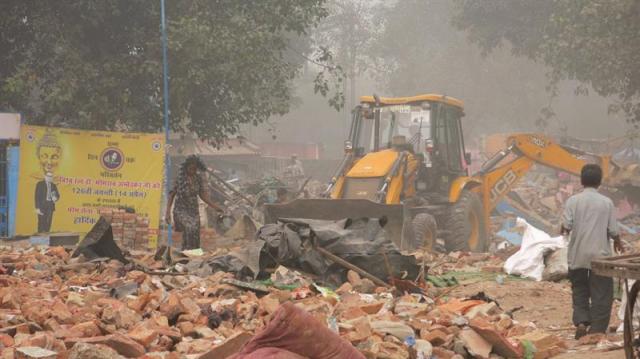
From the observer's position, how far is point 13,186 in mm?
14625

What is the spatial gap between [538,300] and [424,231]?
4.16 metres

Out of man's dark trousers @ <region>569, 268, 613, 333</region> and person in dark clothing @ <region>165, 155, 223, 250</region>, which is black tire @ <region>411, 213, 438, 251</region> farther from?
man's dark trousers @ <region>569, 268, 613, 333</region>

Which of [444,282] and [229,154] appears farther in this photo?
[229,154]

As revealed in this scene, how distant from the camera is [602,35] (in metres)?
20.1

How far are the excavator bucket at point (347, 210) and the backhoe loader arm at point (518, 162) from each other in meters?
4.44

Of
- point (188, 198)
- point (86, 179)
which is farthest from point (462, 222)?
point (86, 179)

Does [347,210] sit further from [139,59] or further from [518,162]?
[139,59]

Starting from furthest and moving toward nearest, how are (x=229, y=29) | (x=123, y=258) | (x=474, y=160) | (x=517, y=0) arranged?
1. (x=474, y=160)
2. (x=517, y=0)
3. (x=229, y=29)
4. (x=123, y=258)

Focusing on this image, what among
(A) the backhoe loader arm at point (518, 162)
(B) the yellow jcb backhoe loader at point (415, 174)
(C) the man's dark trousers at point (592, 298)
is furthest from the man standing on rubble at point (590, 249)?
(A) the backhoe loader arm at point (518, 162)

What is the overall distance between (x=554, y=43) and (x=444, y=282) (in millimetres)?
13550

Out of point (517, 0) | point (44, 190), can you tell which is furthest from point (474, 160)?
→ point (44, 190)

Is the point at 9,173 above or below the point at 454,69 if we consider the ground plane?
below

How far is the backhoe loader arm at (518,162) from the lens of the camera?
16891mm

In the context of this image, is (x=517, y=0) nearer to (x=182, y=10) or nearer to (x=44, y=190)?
(x=182, y=10)
